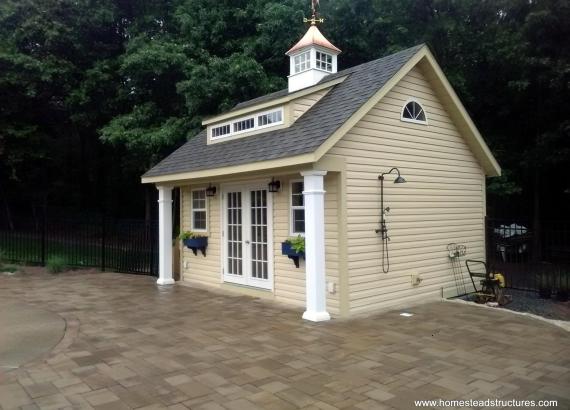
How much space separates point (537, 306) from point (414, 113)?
4.21 m

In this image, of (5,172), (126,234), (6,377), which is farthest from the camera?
(5,172)

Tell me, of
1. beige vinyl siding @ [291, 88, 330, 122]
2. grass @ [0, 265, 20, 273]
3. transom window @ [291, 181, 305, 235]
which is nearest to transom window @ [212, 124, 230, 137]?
beige vinyl siding @ [291, 88, 330, 122]

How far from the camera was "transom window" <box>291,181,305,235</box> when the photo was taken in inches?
317

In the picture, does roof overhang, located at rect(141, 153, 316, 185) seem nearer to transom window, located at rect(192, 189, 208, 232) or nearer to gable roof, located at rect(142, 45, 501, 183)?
gable roof, located at rect(142, 45, 501, 183)

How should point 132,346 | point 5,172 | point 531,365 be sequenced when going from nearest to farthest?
point 531,365, point 132,346, point 5,172

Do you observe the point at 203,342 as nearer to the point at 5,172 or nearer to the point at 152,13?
the point at 152,13

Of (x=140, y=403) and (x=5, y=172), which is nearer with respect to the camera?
(x=140, y=403)

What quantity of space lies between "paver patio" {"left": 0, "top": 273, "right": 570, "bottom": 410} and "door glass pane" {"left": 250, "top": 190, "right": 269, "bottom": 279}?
943mm

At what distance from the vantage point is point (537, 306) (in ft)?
28.1

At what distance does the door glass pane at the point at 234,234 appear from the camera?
9.40 m

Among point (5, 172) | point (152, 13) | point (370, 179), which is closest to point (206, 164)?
point (370, 179)

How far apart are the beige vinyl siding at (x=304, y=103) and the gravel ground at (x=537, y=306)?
4.95 meters

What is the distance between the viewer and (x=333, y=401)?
4.08 metres

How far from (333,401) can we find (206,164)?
606cm
